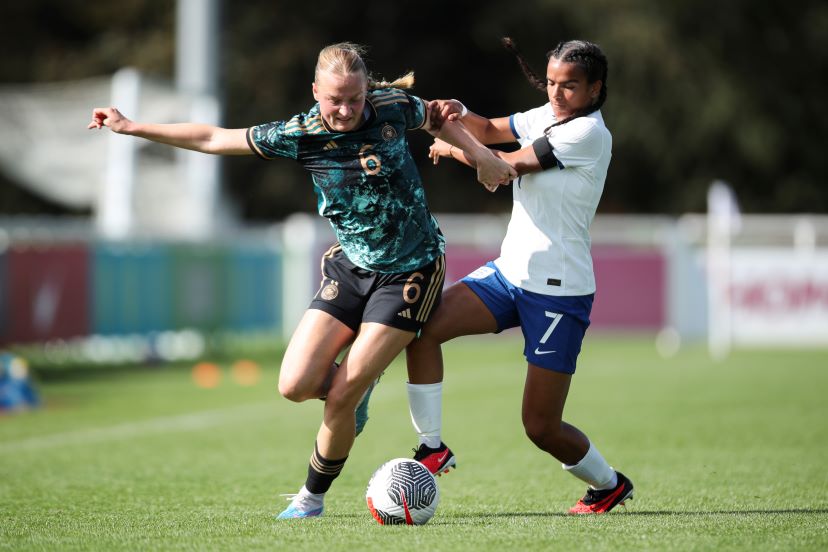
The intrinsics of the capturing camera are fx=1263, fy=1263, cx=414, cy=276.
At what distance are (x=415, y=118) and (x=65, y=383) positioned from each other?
10.3m

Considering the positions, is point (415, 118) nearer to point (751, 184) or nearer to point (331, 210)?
point (331, 210)

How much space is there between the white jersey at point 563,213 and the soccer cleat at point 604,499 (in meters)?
1.09

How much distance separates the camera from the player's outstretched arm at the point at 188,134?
6.23m

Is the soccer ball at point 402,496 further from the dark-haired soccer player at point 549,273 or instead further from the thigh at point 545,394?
the thigh at point 545,394

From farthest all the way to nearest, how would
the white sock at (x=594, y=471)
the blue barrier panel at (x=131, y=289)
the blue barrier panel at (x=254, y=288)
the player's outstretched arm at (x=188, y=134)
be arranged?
the blue barrier panel at (x=254, y=288) → the blue barrier panel at (x=131, y=289) → the white sock at (x=594, y=471) → the player's outstretched arm at (x=188, y=134)

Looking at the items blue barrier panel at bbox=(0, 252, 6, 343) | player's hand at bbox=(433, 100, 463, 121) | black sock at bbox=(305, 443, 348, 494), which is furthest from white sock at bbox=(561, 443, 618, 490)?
blue barrier panel at bbox=(0, 252, 6, 343)

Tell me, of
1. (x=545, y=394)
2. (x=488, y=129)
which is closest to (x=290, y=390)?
(x=545, y=394)

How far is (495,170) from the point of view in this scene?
6258 mm

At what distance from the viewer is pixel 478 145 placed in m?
6.29

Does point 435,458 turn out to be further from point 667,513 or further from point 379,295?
point 667,513

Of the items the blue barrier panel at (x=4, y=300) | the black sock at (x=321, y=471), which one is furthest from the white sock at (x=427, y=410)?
the blue barrier panel at (x=4, y=300)

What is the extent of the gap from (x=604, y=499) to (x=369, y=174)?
2.18 meters

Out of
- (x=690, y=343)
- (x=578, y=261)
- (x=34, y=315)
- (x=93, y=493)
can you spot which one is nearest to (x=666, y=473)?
(x=578, y=261)

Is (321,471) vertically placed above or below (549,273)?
below
